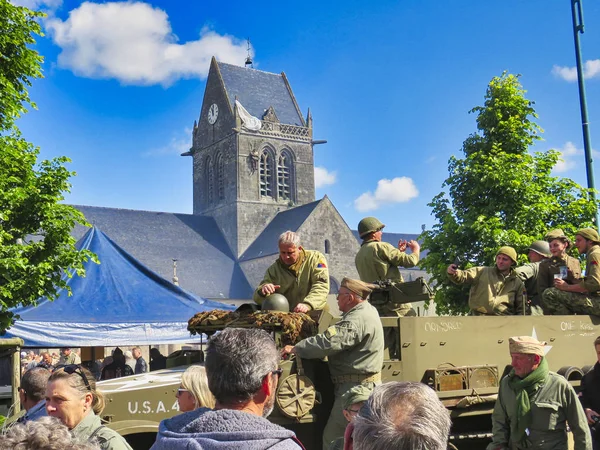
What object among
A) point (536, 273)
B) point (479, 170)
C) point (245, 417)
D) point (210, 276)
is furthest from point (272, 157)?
point (245, 417)

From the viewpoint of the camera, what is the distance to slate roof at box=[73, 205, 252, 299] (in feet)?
190

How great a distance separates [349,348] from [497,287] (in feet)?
8.84

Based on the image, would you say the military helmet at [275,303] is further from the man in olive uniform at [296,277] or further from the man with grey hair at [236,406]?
the man with grey hair at [236,406]

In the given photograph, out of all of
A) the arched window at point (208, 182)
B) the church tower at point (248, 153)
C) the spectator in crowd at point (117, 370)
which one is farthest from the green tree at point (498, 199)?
the arched window at point (208, 182)

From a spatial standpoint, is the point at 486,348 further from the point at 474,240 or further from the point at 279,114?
the point at 279,114

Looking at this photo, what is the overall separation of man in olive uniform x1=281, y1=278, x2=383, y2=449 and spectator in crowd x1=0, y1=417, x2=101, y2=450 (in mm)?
3873

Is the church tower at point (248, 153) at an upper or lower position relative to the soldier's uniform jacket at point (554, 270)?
upper

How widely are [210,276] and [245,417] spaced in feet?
190

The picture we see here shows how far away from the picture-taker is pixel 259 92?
68688mm

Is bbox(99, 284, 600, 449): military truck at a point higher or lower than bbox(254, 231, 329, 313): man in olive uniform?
lower

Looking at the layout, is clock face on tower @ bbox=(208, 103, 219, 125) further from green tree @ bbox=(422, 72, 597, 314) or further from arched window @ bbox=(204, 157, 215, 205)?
green tree @ bbox=(422, 72, 597, 314)

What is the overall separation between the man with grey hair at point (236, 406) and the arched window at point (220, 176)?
63.9 metres

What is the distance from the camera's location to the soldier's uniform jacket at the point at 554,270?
8.77m

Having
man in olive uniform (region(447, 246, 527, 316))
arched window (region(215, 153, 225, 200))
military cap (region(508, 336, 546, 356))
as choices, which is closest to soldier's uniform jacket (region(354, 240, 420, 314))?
man in olive uniform (region(447, 246, 527, 316))
